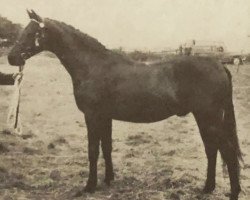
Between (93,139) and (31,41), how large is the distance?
154 centimetres

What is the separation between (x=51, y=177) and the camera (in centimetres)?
711

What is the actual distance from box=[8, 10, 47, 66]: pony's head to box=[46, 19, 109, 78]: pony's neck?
139mm

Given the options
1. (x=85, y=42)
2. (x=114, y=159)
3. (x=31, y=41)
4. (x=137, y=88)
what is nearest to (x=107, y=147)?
(x=137, y=88)

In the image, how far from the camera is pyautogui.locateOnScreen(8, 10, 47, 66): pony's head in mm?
6348

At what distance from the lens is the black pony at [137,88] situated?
6035 mm

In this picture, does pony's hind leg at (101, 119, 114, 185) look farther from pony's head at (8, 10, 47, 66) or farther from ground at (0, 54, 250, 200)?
pony's head at (8, 10, 47, 66)

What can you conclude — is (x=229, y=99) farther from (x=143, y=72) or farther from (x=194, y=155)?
(x=194, y=155)

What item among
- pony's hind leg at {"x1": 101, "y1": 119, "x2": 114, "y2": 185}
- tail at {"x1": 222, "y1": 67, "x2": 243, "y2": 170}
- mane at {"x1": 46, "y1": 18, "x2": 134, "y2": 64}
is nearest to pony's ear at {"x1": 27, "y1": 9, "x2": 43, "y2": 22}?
mane at {"x1": 46, "y1": 18, "x2": 134, "y2": 64}

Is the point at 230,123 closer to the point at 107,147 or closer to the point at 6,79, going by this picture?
the point at 107,147

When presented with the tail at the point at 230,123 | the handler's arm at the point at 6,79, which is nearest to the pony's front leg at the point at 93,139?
the tail at the point at 230,123

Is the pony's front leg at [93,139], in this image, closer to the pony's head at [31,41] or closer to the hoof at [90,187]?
the hoof at [90,187]

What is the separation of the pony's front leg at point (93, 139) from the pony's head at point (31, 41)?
1135mm

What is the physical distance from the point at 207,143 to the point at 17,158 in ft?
10.9

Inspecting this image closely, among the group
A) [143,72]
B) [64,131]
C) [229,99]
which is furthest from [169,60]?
[64,131]
